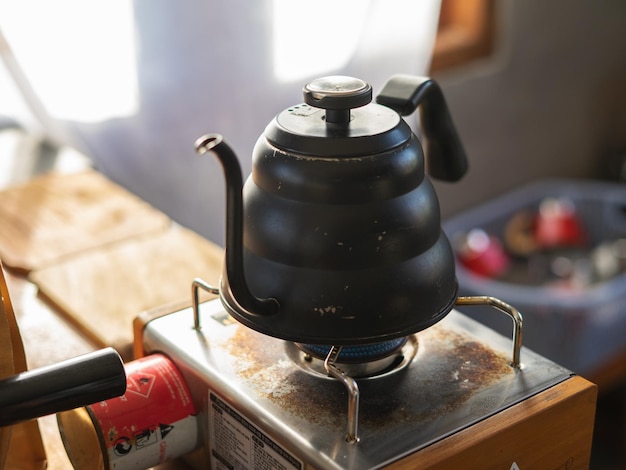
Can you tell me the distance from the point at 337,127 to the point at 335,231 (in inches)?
3.4

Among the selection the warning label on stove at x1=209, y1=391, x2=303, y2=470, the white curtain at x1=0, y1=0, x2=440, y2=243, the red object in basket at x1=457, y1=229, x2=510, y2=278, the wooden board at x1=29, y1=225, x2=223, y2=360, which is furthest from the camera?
the red object in basket at x1=457, y1=229, x2=510, y2=278

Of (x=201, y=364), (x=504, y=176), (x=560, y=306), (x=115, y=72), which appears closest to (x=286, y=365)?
(x=201, y=364)

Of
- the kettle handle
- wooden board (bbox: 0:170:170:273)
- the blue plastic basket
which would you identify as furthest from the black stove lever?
the blue plastic basket

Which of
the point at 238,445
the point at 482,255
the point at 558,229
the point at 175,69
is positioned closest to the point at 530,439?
the point at 238,445

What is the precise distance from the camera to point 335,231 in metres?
0.66

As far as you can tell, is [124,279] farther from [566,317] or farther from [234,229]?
[566,317]

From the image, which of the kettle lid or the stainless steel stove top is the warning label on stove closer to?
the stainless steel stove top

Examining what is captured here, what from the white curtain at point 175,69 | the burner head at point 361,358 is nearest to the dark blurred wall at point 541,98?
the white curtain at point 175,69

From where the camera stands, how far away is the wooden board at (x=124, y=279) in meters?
1.10

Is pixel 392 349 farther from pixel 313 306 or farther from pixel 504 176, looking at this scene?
pixel 504 176

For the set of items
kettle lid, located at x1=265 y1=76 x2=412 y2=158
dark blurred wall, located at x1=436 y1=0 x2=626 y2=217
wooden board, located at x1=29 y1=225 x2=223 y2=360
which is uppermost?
kettle lid, located at x1=265 y1=76 x2=412 y2=158

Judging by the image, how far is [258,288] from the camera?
698 millimetres

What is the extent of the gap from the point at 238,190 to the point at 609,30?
273cm

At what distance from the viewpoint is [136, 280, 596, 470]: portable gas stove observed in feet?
2.30
